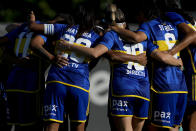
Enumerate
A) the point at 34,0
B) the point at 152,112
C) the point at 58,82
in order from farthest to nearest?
the point at 34,0, the point at 152,112, the point at 58,82

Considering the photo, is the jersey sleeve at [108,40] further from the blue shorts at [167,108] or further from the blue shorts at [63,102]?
the blue shorts at [167,108]

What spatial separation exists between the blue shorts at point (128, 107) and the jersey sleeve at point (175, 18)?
116 cm

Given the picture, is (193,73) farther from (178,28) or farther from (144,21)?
(144,21)

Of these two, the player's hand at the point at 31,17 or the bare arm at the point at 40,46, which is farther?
the player's hand at the point at 31,17

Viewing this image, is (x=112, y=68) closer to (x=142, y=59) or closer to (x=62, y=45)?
(x=142, y=59)

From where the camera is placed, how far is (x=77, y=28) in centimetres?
501

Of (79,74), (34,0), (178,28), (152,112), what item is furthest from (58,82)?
(34,0)

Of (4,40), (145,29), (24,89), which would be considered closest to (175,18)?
(145,29)

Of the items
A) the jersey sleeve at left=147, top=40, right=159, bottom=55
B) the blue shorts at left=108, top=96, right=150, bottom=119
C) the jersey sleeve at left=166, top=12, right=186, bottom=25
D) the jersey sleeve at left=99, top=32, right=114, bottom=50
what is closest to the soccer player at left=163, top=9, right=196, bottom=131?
the jersey sleeve at left=166, top=12, right=186, bottom=25

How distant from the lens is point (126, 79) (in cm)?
497

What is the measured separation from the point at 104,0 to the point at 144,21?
12009mm

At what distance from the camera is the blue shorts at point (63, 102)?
15.8 feet

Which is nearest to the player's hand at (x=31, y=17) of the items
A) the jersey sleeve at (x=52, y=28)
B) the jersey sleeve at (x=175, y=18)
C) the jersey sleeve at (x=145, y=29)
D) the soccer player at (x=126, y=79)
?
the jersey sleeve at (x=52, y=28)

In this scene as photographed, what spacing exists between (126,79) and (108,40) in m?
0.54
